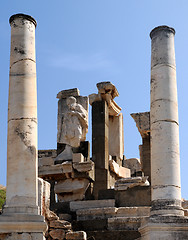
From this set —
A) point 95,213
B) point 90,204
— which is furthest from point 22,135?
point 90,204

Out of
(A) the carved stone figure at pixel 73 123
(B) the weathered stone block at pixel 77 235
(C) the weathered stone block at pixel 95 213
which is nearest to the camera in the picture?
(B) the weathered stone block at pixel 77 235

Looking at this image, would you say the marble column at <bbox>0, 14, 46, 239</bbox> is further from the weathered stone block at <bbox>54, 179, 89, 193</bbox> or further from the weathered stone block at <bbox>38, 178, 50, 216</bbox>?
the weathered stone block at <bbox>54, 179, 89, 193</bbox>

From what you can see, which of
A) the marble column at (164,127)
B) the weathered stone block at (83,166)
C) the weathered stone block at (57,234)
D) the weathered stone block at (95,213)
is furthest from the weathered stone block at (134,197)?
the marble column at (164,127)

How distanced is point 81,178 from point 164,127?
5800 mm

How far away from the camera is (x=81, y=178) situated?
1872 cm

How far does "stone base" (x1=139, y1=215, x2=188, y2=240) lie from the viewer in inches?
492

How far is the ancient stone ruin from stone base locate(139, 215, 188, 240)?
0.08ft

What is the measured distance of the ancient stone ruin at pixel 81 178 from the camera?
12.5 metres

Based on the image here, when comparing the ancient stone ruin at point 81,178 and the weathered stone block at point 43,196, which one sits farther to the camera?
the weathered stone block at point 43,196

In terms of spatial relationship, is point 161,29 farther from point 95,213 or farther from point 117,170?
point 117,170

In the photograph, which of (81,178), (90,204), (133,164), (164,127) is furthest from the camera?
(133,164)

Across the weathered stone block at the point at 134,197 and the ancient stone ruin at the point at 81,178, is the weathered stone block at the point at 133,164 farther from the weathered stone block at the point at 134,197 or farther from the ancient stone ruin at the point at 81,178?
the weathered stone block at the point at 134,197

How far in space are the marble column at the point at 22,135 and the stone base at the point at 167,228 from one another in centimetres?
252

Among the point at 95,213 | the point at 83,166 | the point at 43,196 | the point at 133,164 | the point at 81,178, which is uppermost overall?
the point at 133,164
